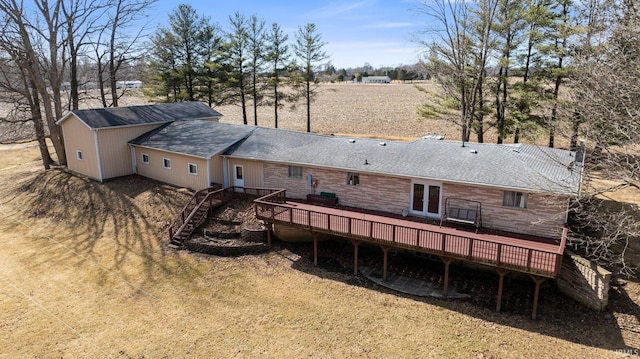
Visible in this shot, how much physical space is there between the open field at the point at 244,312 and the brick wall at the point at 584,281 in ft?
1.18

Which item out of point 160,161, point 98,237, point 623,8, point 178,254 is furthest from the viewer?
point 160,161

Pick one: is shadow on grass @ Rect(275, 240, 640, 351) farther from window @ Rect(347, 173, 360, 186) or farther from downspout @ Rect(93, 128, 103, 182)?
downspout @ Rect(93, 128, 103, 182)

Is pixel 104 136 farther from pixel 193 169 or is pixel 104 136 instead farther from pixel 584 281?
pixel 584 281

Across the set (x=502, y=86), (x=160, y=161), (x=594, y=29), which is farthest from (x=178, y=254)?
(x=502, y=86)

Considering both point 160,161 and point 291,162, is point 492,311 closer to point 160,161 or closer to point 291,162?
point 291,162

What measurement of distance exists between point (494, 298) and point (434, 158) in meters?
6.50

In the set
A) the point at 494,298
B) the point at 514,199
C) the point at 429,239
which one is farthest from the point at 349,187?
the point at 494,298

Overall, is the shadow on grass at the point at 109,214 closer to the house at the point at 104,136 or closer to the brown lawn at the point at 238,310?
the brown lawn at the point at 238,310

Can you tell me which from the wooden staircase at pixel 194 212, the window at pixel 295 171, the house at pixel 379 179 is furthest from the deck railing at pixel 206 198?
the window at pixel 295 171

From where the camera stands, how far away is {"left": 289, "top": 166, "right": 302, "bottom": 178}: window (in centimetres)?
1974

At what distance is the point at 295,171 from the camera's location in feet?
65.2

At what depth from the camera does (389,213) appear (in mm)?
17781

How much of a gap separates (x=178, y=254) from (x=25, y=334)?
6041 millimetres

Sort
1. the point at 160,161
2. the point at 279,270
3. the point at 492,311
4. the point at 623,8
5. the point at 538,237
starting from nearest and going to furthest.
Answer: the point at 623,8
the point at 492,311
the point at 538,237
the point at 279,270
the point at 160,161
